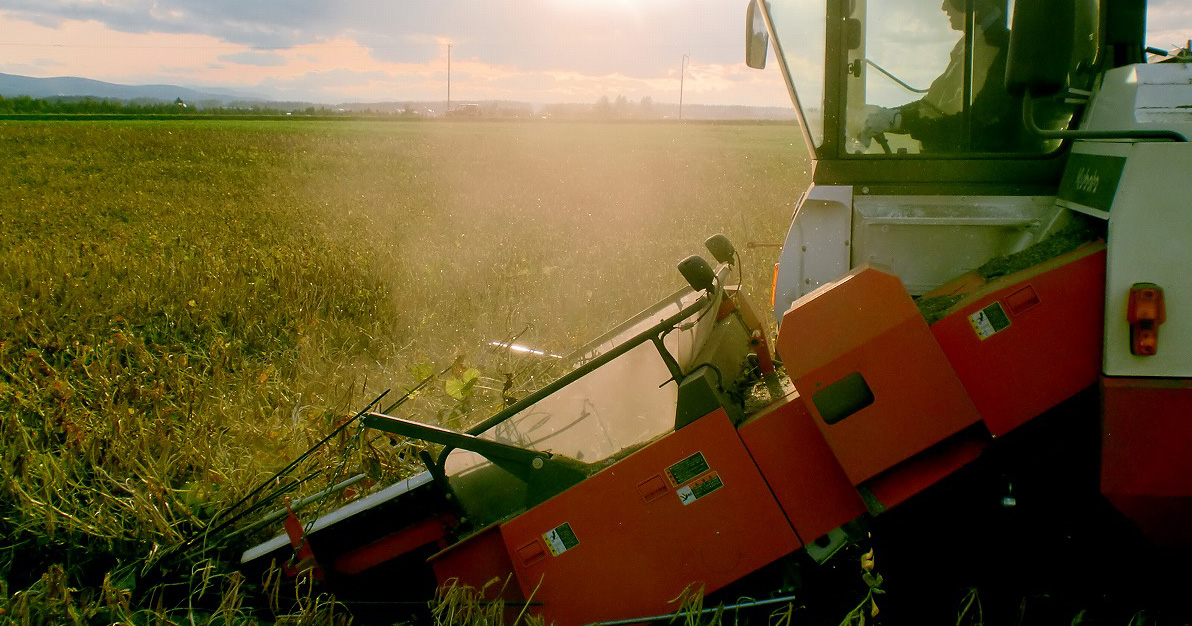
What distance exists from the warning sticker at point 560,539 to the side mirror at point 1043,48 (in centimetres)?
189

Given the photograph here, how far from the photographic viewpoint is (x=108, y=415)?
12.8 feet

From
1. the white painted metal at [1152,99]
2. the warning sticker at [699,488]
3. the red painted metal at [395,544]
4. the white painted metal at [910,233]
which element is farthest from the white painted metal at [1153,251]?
the red painted metal at [395,544]

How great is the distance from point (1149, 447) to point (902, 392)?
66 cm

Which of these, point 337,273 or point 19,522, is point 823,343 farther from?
point 337,273

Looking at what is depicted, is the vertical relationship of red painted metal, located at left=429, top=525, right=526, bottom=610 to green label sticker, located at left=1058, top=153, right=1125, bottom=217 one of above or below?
below

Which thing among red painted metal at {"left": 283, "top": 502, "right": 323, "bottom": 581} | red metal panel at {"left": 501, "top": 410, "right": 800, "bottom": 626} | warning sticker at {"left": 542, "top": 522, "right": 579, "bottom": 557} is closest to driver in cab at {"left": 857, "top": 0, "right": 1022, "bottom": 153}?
red metal panel at {"left": 501, "top": 410, "right": 800, "bottom": 626}

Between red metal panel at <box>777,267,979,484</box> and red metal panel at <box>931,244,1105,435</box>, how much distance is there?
0.27 ft

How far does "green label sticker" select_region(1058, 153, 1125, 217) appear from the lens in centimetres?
221

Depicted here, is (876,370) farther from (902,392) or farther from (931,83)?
(931,83)

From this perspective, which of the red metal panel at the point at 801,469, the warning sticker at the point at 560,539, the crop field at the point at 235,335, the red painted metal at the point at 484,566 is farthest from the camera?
the crop field at the point at 235,335

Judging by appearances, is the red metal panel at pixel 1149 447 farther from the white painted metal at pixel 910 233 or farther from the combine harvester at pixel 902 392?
the white painted metal at pixel 910 233

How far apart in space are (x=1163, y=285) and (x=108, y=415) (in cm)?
429

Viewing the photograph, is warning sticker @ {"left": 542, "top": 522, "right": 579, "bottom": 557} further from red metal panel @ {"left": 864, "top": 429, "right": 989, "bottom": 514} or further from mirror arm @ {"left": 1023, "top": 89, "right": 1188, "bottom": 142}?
mirror arm @ {"left": 1023, "top": 89, "right": 1188, "bottom": 142}

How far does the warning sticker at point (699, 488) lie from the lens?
97.4 inches
